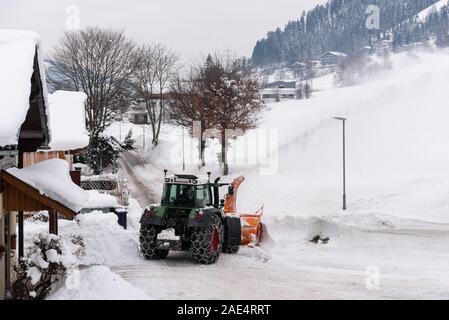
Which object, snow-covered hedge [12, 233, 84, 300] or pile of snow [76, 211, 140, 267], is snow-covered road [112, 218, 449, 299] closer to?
pile of snow [76, 211, 140, 267]

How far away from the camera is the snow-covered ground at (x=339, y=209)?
546 inches

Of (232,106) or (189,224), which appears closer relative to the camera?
(189,224)

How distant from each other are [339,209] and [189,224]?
1097 centimetres

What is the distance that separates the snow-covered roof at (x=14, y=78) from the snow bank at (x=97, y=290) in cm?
368

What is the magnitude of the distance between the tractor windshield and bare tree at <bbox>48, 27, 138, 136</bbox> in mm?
27975

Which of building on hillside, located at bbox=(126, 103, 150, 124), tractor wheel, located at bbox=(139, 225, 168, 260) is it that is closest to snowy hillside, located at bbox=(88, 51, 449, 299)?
tractor wheel, located at bbox=(139, 225, 168, 260)

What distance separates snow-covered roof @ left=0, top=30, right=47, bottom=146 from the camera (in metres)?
7.88

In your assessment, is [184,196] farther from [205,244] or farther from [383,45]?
[383,45]

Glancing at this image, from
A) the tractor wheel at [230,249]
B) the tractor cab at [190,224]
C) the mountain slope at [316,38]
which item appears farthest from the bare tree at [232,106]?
the mountain slope at [316,38]

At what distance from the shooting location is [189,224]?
1540 centimetres

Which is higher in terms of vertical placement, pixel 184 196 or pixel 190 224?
pixel 184 196

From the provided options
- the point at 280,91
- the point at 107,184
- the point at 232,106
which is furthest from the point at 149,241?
the point at 280,91

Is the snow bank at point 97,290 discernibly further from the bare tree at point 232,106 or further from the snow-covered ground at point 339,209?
the bare tree at point 232,106

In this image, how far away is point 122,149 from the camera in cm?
4544
